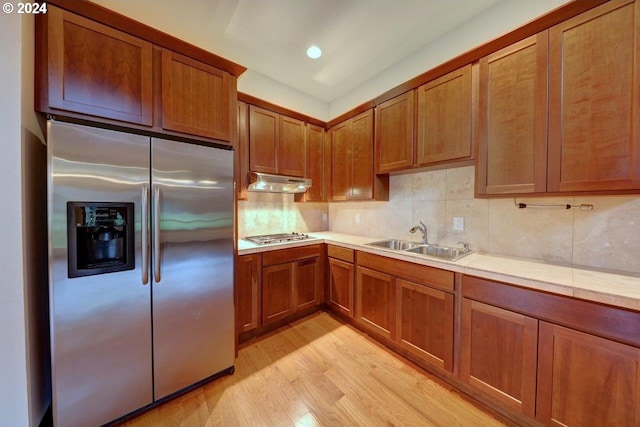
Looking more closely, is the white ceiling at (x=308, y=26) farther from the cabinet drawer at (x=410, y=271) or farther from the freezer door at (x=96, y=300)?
the cabinet drawer at (x=410, y=271)

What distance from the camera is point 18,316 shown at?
106 cm

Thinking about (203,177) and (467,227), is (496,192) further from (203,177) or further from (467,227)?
(203,177)

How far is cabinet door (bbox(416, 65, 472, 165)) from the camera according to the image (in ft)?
5.61

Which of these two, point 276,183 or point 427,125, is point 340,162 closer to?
point 276,183

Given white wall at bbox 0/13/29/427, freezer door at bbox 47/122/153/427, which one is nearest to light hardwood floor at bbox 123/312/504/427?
freezer door at bbox 47/122/153/427

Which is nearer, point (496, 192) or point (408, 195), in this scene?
point (496, 192)

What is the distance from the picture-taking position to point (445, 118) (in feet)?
5.97

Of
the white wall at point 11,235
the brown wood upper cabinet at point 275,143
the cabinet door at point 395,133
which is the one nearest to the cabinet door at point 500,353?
the cabinet door at point 395,133

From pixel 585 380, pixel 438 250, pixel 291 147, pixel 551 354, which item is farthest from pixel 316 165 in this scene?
pixel 585 380

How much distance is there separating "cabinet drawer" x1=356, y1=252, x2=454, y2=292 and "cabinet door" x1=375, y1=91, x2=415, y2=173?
0.91 meters

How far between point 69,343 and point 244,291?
1.08 meters

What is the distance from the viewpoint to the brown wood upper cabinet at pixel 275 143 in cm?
237

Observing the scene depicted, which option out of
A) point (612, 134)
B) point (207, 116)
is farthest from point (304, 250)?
point (612, 134)

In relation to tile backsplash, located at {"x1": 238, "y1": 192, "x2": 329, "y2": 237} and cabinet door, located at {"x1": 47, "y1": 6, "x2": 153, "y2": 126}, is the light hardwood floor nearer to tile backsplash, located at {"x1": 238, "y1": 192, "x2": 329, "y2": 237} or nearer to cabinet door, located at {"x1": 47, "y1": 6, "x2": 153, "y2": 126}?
tile backsplash, located at {"x1": 238, "y1": 192, "x2": 329, "y2": 237}
